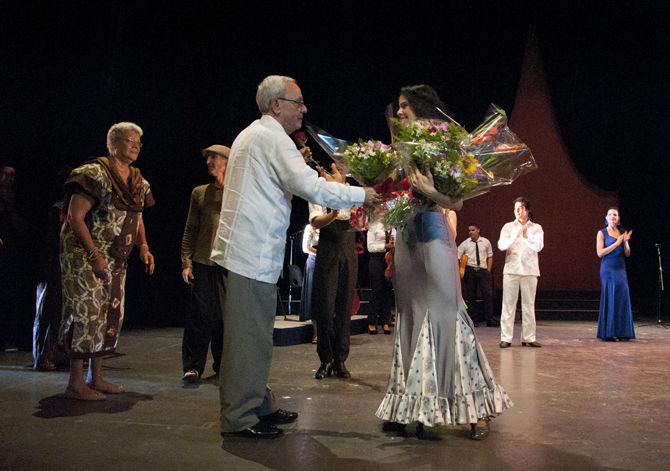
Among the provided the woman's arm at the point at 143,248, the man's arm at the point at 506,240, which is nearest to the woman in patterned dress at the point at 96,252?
the woman's arm at the point at 143,248

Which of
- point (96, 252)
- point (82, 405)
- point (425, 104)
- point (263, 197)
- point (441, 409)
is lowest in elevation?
point (82, 405)

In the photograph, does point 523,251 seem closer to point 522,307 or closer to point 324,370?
point 522,307

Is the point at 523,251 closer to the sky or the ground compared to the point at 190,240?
closer to the sky

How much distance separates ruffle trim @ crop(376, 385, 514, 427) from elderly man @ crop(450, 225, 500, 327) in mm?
6682

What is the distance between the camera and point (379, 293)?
308 inches

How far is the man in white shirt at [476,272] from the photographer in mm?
9250

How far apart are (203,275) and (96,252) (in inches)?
38.8

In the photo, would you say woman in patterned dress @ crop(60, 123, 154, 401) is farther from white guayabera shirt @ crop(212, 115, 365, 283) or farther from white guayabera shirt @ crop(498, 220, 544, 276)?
white guayabera shirt @ crop(498, 220, 544, 276)

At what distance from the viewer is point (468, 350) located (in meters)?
2.72

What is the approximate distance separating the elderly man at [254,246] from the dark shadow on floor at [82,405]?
0.98 metres

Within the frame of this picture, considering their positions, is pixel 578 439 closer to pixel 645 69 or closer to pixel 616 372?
pixel 616 372

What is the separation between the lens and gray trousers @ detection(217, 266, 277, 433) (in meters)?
2.58

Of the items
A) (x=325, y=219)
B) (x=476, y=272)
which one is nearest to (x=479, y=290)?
(x=476, y=272)

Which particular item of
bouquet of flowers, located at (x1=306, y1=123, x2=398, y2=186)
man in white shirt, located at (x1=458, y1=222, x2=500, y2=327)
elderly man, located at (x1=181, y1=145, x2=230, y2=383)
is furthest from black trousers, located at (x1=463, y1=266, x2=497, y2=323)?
bouquet of flowers, located at (x1=306, y1=123, x2=398, y2=186)
